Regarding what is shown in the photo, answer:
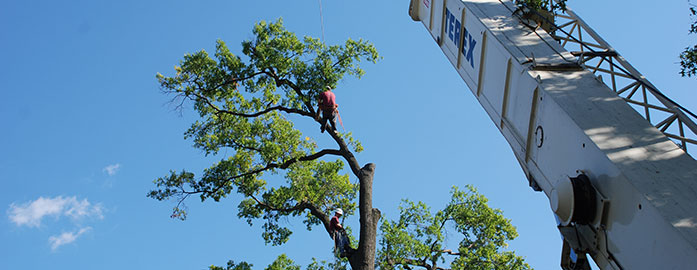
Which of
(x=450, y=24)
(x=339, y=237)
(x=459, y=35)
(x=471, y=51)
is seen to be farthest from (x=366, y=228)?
(x=471, y=51)

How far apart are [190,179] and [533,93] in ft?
29.0

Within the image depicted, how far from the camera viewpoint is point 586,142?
146 inches

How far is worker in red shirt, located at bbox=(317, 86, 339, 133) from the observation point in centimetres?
1074

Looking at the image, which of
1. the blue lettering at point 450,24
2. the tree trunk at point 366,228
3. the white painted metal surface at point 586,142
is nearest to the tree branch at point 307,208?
the tree trunk at point 366,228

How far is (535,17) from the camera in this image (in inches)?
225

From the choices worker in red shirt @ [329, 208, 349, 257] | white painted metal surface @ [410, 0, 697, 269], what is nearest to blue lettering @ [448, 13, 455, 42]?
white painted metal surface @ [410, 0, 697, 269]

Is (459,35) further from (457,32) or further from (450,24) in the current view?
(450,24)

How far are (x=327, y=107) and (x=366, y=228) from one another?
2.71m

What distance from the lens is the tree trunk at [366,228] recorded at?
868 cm

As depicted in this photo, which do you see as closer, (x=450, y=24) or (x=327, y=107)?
(x=450, y=24)

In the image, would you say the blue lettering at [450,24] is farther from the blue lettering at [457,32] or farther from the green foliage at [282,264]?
the green foliage at [282,264]

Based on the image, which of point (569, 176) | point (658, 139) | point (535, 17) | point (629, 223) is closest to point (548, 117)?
point (569, 176)

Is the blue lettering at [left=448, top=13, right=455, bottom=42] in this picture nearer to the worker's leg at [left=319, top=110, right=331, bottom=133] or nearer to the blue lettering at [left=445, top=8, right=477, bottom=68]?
the blue lettering at [left=445, top=8, right=477, bottom=68]

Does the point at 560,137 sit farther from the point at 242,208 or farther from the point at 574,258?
the point at 242,208
